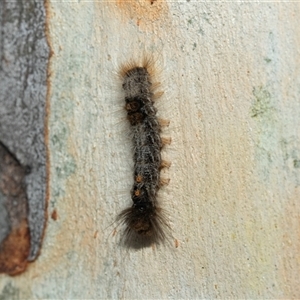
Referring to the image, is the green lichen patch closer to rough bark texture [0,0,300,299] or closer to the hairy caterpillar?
rough bark texture [0,0,300,299]

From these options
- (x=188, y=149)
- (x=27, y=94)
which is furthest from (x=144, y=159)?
(x=27, y=94)

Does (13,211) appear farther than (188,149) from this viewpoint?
No

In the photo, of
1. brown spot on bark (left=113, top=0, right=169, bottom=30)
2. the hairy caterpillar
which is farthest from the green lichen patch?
brown spot on bark (left=113, top=0, right=169, bottom=30)

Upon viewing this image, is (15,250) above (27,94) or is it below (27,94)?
below

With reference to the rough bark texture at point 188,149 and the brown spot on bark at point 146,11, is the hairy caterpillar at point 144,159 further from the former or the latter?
the brown spot on bark at point 146,11

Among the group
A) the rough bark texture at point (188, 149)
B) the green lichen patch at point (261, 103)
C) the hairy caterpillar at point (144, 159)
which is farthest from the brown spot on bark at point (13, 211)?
the green lichen patch at point (261, 103)

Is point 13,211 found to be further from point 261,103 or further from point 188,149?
point 261,103

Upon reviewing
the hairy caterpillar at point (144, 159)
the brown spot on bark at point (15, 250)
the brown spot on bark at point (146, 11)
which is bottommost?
the brown spot on bark at point (15, 250)
